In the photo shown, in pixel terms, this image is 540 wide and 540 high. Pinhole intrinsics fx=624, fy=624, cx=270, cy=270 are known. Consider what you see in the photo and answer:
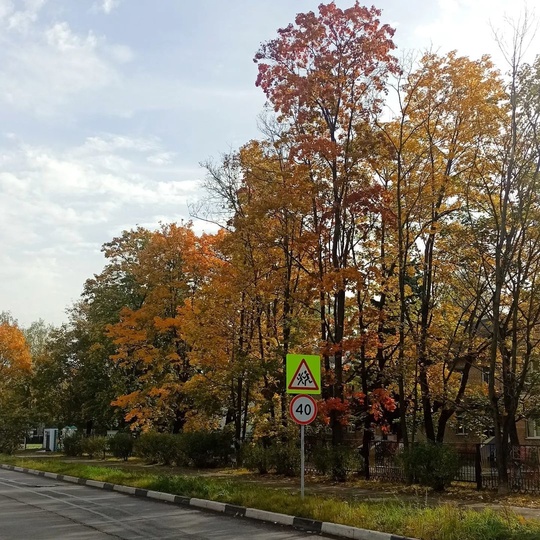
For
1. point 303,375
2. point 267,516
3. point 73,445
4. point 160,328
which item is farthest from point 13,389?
point 267,516

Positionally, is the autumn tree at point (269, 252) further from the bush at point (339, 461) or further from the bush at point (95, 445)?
the bush at point (95, 445)

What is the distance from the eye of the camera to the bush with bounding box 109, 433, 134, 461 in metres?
33.9

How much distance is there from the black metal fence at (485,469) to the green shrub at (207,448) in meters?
7.94

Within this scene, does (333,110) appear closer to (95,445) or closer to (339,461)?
(339,461)

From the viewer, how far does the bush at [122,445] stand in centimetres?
3391

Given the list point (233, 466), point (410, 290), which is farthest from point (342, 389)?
point (233, 466)

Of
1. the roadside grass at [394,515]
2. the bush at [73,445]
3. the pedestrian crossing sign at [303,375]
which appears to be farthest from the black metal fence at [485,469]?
the bush at [73,445]

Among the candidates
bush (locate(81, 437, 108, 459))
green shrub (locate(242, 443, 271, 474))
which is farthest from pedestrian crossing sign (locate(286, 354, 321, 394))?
bush (locate(81, 437, 108, 459))

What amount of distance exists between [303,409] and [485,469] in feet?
28.4

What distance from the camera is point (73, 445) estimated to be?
126 feet

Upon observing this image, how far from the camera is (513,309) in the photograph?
17125 millimetres

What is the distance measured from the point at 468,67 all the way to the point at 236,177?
977 cm

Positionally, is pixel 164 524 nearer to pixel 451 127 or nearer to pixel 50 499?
pixel 50 499

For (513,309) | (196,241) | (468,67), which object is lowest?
(513,309)
